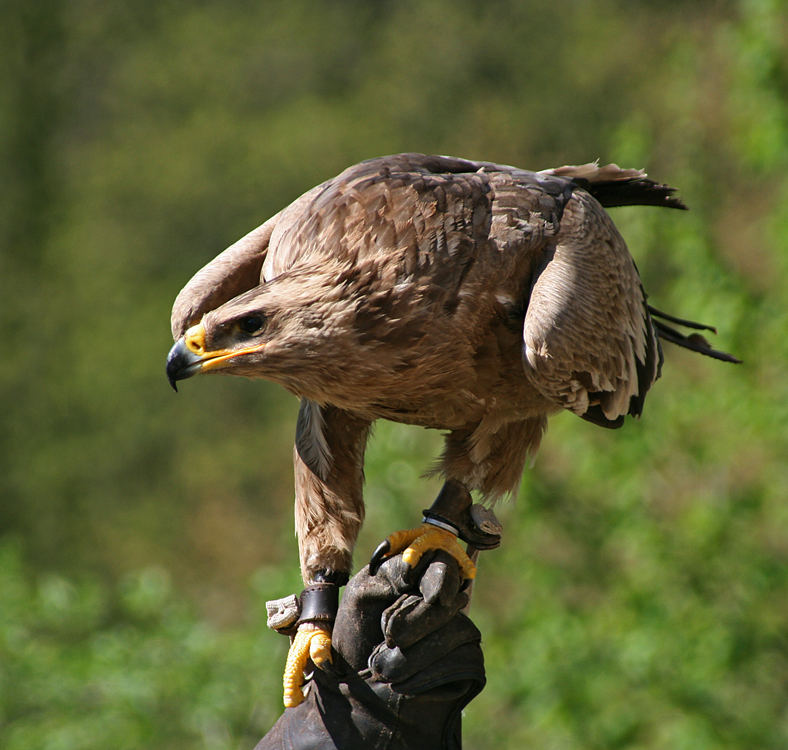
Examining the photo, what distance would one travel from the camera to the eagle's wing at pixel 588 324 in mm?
2455

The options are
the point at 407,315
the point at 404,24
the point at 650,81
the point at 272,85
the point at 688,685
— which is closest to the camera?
the point at 407,315

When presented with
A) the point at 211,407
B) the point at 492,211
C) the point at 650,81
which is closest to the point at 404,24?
the point at 650,81

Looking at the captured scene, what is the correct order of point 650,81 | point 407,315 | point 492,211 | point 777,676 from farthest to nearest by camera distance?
point 650,81, point 777,676, point 492,211, point 407,315

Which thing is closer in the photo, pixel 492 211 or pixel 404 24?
pixel 492 211

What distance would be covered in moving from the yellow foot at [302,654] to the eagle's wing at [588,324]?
2.95 ft

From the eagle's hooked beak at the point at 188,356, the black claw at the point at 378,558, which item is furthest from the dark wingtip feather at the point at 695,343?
the eagle's hooked beak at the point at 188,356

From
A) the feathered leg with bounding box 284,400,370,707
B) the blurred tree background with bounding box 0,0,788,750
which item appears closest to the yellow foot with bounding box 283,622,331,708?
the feathered leg with bounding box 284,400,370,707

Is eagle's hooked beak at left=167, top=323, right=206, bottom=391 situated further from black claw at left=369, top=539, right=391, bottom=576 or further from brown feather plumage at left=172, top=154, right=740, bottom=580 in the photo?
black claw at left=369, top=539, right=391, bottom=576

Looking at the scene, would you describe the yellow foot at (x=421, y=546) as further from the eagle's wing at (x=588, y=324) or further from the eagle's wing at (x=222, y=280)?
the eagle's wing at (x=222, y=280)

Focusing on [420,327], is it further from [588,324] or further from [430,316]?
[588,324]

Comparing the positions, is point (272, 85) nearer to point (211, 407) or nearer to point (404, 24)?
point (404, 24)

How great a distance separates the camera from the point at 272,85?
22047 mm

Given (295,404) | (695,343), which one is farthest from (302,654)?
(295,404)

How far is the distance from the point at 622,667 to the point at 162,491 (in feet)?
47.2
